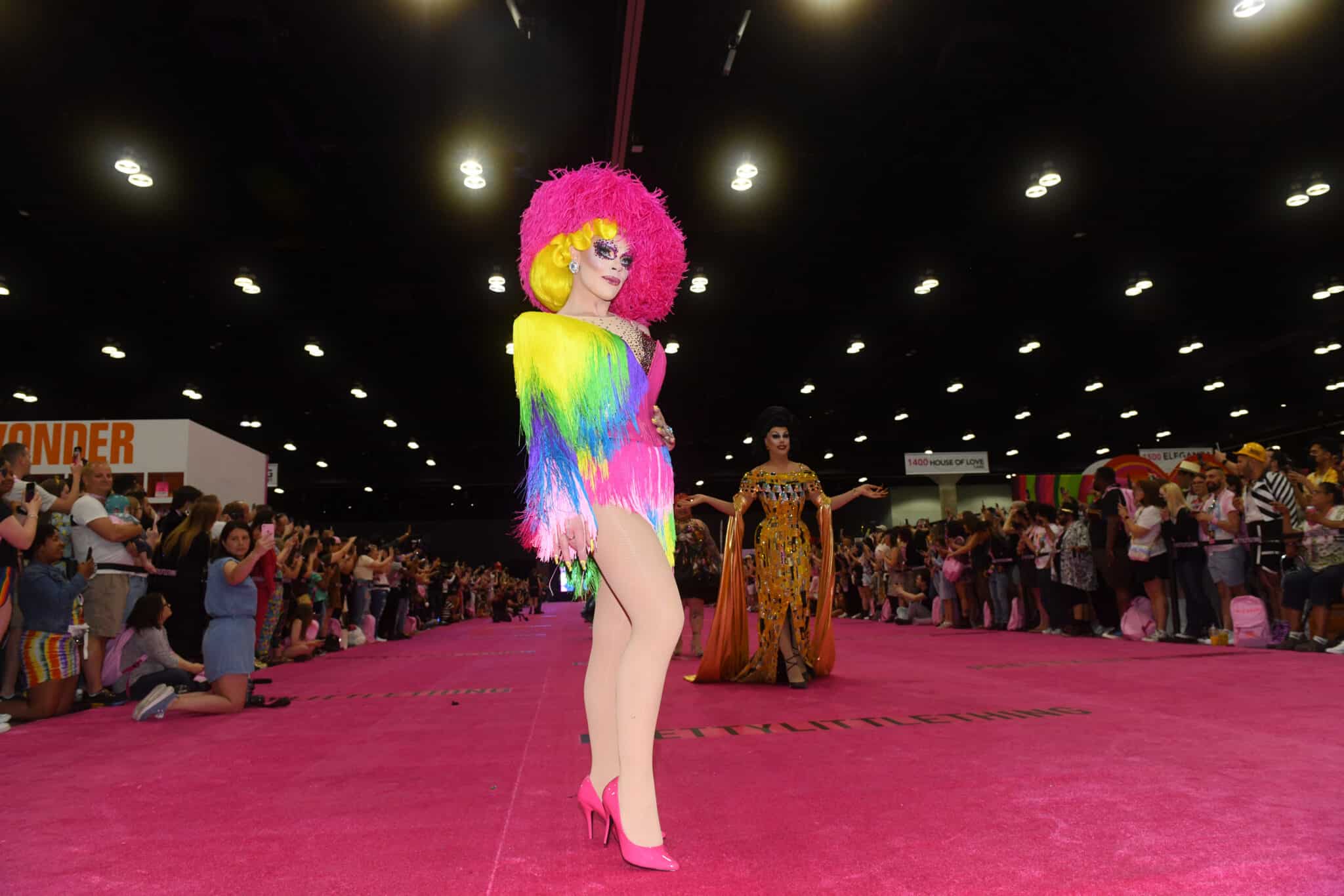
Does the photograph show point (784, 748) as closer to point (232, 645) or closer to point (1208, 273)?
point (232, 645)

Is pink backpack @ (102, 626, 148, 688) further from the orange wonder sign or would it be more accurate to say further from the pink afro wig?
the orange wonder sign

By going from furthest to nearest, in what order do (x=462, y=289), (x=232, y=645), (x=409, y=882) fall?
(x=462, y=289)
(x=232, y=645)
(x=409, y=882)

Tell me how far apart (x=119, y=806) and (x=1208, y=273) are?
13830mm

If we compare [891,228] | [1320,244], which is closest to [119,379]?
[891,228]

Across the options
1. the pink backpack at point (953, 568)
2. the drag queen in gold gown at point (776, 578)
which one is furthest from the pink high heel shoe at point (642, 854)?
the pink backpack at point (953, 568)

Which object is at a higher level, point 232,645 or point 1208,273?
point 1208,273

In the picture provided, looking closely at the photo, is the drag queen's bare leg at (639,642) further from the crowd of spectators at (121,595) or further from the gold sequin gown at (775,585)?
the crowd of spectators at (121,595)

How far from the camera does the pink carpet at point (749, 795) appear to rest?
1.66m

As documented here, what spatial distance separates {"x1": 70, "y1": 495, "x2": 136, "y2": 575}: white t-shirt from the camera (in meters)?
5.26

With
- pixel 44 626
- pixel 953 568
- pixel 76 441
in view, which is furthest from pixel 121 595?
pixel 953 568

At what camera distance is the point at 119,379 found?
15.4 meters

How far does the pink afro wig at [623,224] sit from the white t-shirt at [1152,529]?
279 inches

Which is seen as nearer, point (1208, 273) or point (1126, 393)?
point (1208, 273)

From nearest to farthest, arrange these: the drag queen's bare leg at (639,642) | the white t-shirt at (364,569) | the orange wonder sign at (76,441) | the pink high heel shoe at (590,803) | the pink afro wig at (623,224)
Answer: the drag queen's bare leg at (639,642)
the pink high heel shoe at (590,803)
the pink afro wig at (623,224)
the orange wonder sign at (76,441)
the white t-shirt at (364,569)
